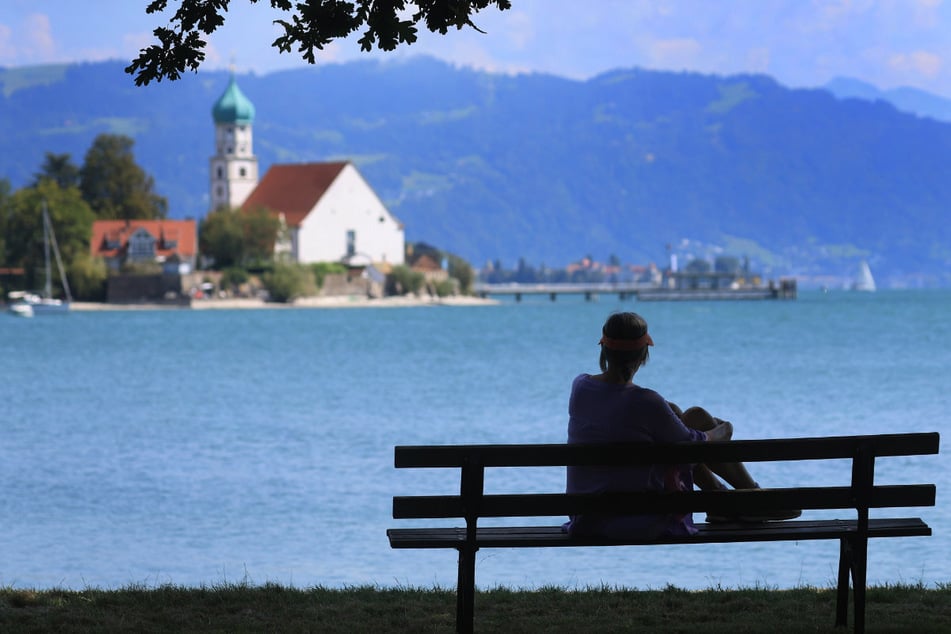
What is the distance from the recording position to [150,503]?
16031 millimetres

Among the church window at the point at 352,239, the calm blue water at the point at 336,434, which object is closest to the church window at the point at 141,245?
the church window at the point at 352,239

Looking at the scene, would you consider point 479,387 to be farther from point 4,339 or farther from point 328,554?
point 4,339

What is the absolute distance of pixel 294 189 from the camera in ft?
400

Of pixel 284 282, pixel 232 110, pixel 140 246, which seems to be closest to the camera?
pixel 140 246

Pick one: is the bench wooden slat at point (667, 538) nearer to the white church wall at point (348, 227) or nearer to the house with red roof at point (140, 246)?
the house with red roof at point (140, 246)

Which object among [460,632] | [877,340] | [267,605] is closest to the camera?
[460,632]

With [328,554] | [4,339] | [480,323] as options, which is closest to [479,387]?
[328,554]

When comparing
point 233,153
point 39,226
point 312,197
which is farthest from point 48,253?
point 233,153

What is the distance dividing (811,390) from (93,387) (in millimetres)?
17645

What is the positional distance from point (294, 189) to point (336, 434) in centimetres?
9777

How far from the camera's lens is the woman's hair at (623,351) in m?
5.57

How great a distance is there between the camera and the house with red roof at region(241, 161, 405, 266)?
382 feet

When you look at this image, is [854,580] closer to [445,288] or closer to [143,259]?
[143,259]

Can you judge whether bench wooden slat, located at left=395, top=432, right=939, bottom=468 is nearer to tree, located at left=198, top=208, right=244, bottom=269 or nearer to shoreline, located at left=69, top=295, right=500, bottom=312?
tree, located at left=198, top=208, right=244, bottom=269
